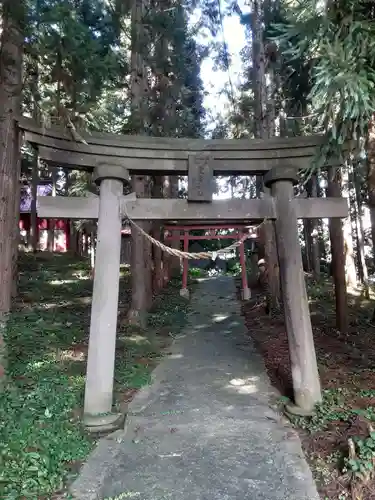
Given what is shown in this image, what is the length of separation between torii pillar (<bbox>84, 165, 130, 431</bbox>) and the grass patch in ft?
1.04

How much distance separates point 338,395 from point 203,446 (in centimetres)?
208

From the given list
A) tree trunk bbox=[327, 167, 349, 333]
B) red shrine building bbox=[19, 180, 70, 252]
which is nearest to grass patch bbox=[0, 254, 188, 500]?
tree trunk bbox=[327, 167, 349, 333]

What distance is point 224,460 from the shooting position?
400 centimetres

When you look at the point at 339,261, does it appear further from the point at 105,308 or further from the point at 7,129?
the point at 7,129

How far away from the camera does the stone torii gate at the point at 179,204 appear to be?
203 inches

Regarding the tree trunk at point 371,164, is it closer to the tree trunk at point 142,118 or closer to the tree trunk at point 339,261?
the tree trunk at point 339,261

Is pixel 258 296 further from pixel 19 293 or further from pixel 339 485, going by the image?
pixel 339 485

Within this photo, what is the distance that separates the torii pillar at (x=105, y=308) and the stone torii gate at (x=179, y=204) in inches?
0.5

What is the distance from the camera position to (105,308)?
5184mm

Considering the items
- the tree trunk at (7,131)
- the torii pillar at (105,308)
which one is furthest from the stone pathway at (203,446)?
the tree trunk at (7,131)

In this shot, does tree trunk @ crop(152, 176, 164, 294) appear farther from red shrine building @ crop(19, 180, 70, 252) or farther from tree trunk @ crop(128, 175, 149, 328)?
red shrine building @ crop(19, 180, 70, 252)

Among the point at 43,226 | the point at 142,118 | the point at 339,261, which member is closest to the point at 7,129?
the point at 142,118

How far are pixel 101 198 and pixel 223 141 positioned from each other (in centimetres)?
200

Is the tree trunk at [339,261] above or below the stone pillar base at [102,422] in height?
above
